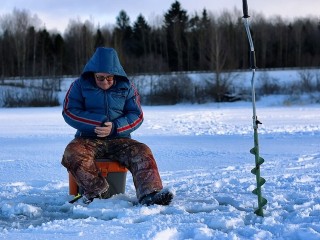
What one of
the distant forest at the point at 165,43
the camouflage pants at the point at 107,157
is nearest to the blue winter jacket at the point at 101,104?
the camouflage pants at the point at 107,157

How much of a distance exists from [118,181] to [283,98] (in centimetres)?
3011

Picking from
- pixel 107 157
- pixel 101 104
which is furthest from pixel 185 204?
pixel 101 104

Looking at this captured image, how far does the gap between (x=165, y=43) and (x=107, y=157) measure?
162ft

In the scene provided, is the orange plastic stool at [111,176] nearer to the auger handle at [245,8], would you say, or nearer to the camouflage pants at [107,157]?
the camouflage pants at [107,157]

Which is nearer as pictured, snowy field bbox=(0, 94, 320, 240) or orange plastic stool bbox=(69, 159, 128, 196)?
snowy field bbox=(0, 94, 320, 240)

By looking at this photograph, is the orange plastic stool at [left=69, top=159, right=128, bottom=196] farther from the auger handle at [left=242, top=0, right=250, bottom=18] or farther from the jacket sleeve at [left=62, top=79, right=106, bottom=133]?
the auger handle at [left=242, top=0, right=250, bottom=18]

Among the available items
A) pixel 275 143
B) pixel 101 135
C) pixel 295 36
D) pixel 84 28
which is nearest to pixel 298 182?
pixel 101 135

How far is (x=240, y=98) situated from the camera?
3444 cm

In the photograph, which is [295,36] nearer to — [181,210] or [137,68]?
[137,68]

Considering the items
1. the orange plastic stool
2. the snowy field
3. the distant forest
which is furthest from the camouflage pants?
the distant forest

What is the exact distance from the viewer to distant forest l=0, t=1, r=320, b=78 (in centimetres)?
4869

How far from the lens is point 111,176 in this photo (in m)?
4.01

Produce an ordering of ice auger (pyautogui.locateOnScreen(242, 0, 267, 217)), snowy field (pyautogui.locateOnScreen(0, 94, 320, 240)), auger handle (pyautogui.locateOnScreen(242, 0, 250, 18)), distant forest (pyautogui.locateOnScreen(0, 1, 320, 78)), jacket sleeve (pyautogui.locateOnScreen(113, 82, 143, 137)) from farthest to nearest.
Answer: distant forest (pyautogui.locateOnScreen(0, 1, 320, 78))
jacket sleeve (pyautogui.locateOnScreen(113, 82, 143, 137))
auger handle (pyautogui.locateOnScreen(242, 0, 250, 18))
ice auger (pyautogui.locateOnScreen(242, 0, 267, 217))
snowy field (pyautogui.locateOnScreen(0, 94, 320, 240))

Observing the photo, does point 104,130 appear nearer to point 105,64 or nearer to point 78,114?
point 78,114
